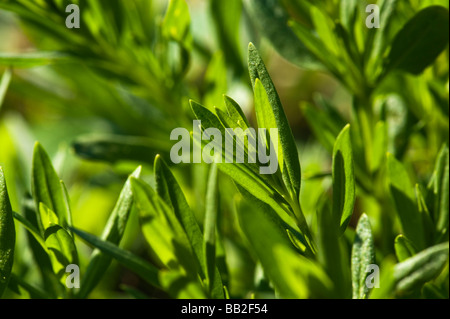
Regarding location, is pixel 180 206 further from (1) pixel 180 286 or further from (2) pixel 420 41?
(2) pixel 420 41

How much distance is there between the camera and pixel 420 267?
37 cm

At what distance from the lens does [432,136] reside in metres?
0.73

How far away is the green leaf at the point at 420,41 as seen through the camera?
1.86 ft

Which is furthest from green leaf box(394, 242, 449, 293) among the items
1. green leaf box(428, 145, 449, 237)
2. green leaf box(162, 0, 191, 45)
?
green leaf box(162, 0, 191, 45)

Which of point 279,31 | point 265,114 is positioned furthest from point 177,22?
point 265,114

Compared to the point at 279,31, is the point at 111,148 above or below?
below

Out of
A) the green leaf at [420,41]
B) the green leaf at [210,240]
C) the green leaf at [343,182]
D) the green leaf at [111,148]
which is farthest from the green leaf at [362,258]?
the green leaf at [111,148]

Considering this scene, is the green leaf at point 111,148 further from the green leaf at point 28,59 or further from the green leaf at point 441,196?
the green leaf at point 441,196

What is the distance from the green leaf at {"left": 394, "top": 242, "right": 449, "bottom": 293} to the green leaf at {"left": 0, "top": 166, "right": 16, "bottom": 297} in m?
0.33

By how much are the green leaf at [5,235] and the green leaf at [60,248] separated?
31mm

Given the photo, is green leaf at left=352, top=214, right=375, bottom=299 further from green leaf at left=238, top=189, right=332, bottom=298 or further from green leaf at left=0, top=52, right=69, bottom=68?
green leaf at left=0, top=52, right=69, bottom=68

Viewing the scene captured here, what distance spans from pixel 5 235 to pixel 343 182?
31cm

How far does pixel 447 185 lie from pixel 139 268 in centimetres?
33
